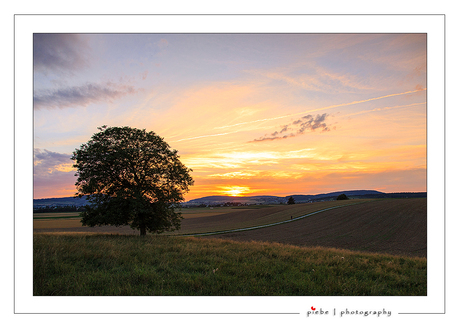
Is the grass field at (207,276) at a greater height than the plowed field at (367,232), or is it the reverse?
the grass field at (207,276)

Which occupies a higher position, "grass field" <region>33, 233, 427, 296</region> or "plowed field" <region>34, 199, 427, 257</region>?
"grass field" <region>33, 233, 427, 296</region>

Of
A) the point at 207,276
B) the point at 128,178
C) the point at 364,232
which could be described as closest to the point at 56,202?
the point at 128,178

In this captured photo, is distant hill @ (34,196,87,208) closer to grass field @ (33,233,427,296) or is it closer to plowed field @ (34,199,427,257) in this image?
grass field @ (33,233,427,296)

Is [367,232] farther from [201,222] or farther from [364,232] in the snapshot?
[201,222]

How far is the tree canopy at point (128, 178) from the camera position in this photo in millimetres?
19000

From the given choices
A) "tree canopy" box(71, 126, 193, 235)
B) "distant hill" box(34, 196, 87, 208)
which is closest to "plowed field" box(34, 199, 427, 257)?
"distant hill" box(34, 196, 87, 208)

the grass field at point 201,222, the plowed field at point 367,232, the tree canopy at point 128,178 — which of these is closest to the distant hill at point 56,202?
the tree canopy at point 128,178

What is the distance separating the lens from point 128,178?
20.2m

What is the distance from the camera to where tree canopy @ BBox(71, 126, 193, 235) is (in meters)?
19.0

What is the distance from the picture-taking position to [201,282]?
5.70 m

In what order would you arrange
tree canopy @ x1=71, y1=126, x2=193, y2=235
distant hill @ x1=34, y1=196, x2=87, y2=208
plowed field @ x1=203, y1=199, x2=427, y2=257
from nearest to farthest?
distant hill @ x1=34, y1=196, x2=87, y2=208 → tree canopy @ x1=71, y1=126, x2=193, y2=235 → plowed field @ x1=203, y1=199, x2=427, y2=257

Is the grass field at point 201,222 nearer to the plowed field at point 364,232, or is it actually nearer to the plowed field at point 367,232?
the plowed field at point 364,232

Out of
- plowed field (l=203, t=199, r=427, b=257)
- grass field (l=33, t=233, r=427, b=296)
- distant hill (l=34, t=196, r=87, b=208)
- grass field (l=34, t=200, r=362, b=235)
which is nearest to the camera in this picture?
grass field (l=33, t=233, r=427, b=296)

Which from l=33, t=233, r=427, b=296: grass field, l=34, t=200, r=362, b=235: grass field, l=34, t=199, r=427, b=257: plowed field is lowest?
l=34, t=200, r=362, b=235: grass field
